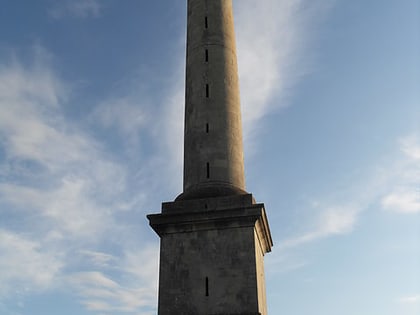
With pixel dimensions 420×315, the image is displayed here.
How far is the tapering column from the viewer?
21.4 metres

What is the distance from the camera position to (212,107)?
890 inches

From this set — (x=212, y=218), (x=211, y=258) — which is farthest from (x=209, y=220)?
(x=211, y=258)

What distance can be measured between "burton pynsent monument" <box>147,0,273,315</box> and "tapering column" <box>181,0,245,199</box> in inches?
1.8

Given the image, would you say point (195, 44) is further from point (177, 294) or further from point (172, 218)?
point (177, 294)

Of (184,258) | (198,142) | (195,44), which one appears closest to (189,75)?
(195,44)

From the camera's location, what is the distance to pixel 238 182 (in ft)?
70.8

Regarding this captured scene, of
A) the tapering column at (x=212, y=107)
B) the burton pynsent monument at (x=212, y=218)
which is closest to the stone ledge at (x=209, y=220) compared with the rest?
the burton pynsent monument at (x=212, y=218)

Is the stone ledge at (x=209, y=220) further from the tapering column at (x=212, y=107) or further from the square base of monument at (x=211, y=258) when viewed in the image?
the tapering column at (x=212, y=107)

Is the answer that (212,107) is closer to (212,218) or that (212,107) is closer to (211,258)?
(212,218)

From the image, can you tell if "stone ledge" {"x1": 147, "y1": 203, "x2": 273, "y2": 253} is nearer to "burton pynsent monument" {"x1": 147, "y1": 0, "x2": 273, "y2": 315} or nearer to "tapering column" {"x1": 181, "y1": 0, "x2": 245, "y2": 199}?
"burton pynsent monument" {"x1": 147, "y1": 0, "x2": 273, "y2": 315}

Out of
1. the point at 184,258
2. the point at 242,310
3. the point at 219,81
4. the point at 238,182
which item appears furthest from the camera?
the point at 219,81

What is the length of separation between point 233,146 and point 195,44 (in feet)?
19.1

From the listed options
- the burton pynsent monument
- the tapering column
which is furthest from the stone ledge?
the tapering column

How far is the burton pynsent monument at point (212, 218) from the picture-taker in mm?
18781
